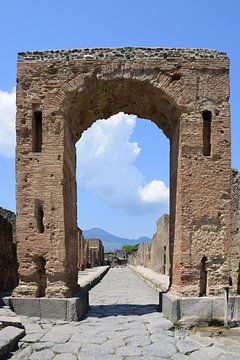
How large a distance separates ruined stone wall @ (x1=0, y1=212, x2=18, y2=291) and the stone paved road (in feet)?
10.6

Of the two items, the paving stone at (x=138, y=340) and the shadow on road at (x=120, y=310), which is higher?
the paving stone at (x=138, y=340)

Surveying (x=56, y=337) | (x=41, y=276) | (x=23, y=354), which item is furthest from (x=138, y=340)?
(x=41, y=276)

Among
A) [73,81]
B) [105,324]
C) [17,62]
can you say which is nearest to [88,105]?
[73,81]

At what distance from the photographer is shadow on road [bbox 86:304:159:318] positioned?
9.36 meters

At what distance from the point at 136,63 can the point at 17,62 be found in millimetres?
2485

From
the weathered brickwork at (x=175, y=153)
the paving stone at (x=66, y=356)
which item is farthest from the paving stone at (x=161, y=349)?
the weathered brickwork at (x=175, y=153)

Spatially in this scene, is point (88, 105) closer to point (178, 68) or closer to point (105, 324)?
point (178, 68)

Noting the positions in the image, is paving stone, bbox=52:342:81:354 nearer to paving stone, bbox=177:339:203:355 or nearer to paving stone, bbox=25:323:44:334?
paving stone, bbox=25:323:44:334

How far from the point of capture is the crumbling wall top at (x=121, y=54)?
9.08 meters

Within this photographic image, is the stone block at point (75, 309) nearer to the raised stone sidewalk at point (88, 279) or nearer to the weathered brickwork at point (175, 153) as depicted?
the weathered brickwork at point (175, 153)

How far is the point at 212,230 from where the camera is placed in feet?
28.6

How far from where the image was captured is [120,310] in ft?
32.3

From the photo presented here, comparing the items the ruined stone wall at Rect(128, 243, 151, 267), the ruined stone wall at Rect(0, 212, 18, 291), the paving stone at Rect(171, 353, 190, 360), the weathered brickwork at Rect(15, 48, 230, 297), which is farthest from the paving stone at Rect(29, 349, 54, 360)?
the ruined stone wall at Rect(128, 243, 151, 267)

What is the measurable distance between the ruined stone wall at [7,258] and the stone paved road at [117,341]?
127 inches
